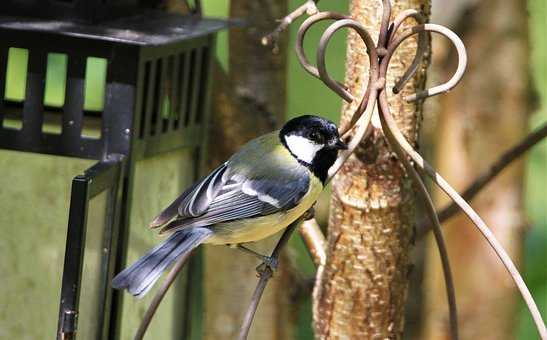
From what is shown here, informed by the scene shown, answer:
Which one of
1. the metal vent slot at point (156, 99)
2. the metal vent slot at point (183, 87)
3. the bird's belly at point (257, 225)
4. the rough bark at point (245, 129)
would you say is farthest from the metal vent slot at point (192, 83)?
the rough bark at point (245, 129)

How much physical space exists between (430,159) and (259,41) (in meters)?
1.06

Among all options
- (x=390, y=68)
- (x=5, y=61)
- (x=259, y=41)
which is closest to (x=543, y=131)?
(x=390, y=68)

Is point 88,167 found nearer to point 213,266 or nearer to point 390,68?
point 390,68

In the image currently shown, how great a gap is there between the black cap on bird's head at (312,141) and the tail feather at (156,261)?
0.27 m

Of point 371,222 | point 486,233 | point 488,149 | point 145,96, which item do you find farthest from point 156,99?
point 488,149

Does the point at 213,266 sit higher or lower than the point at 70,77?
lower

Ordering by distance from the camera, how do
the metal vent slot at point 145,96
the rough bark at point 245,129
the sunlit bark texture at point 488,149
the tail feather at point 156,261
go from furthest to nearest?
the sunlit bark texture at point 488,149 < the rough bark at point 245,129 < the metal vent slot at point 145,96 < the tail feather at point 156,261

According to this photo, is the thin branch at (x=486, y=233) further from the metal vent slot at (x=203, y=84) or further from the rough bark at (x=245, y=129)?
the rough bark at (x=245, y=129)

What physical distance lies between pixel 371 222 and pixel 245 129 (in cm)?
70

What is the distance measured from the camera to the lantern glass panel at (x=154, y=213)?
1.77 m

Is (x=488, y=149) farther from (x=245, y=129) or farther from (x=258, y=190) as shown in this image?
(x=258, y=190)

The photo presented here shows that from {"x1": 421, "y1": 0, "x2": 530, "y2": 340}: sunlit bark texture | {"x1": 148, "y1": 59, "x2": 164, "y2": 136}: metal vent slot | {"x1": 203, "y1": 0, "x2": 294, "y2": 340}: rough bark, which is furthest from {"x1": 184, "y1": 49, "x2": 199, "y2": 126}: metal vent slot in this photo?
{"x1": 421, "y1": 0, "x2": 530, "y2": 340}: sunlit bark texture

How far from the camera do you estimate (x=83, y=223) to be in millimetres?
1457

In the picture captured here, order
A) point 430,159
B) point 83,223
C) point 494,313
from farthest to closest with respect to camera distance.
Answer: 1. point 430,159
2. point 494,313
3. point 83,223
